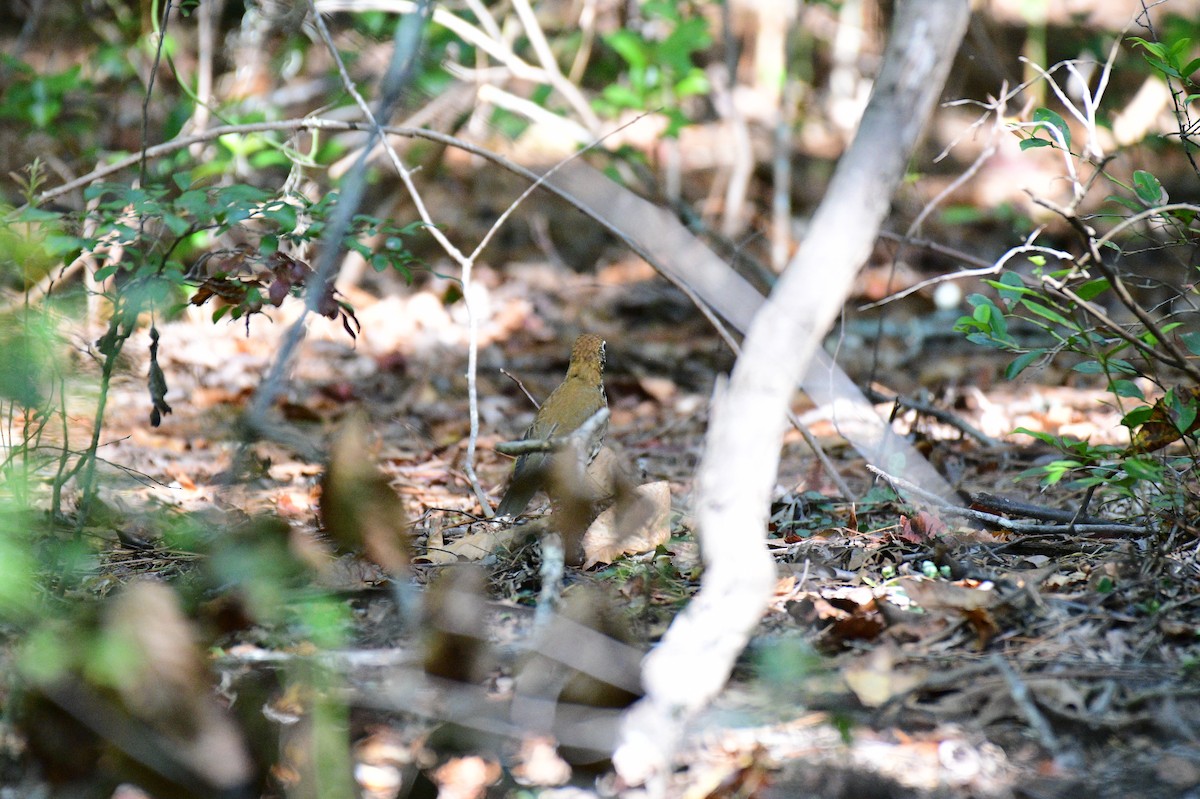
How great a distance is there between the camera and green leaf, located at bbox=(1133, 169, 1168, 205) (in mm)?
2902

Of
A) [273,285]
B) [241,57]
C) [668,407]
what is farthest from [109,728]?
[241,57]

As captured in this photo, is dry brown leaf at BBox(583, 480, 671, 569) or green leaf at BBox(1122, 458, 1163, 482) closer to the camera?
green leaf at BBox(1122, 458, 1163, 482)

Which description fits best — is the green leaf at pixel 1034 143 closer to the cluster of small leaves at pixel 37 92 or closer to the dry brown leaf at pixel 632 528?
the dry brown leaf at pixel 632 528

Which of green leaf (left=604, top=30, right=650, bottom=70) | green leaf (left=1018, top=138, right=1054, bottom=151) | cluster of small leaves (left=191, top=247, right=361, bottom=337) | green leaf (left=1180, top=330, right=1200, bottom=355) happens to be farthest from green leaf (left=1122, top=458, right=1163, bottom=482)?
green leaf (left=604, top=30, right=650, bottom=70)

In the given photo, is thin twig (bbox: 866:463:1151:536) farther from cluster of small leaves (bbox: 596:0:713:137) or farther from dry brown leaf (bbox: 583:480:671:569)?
cluster of small leaves (bbox: 596:0:713:137)

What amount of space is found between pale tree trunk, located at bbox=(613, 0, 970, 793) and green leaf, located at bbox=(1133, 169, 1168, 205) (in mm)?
1150

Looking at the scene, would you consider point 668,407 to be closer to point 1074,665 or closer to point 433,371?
point 433,371

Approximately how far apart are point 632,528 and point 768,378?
1.21m

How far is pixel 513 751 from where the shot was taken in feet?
7.48

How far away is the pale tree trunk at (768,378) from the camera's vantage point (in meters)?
2.03

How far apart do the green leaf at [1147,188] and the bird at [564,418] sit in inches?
70.7

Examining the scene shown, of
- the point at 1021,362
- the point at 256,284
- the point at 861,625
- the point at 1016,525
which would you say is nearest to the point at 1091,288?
the point at 1021,362

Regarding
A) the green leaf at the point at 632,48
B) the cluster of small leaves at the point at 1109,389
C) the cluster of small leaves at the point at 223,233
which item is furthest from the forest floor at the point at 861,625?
the green leaf at the point at 632,48

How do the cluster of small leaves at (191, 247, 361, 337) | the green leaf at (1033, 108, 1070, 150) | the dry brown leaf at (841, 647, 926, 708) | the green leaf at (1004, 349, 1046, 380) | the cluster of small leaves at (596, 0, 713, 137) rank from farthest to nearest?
the cluster of small leaves at (596, 0, 713, 137) < the cluster of small leaves at (191, 247, 361, 337) < the green leaf at (1004, 349, 1046, 380) < the green leaf at (1033, 108, 1070, 150) < the dry brown leaf at (841, 647, 926, 708)
